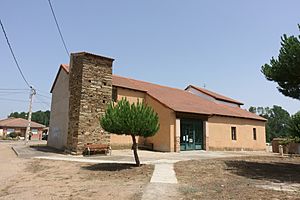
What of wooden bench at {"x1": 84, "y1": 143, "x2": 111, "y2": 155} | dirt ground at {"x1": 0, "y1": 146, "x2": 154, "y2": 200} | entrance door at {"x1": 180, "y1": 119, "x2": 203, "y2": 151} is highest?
entrance door at {"x1": 180, "y1": 119, "x2": 203, "y2": 151}

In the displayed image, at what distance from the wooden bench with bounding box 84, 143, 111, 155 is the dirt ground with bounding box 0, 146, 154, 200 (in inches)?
A: 131

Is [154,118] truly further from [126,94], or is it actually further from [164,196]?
[126,94]

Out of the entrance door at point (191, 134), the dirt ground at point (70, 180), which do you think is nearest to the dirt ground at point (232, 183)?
the dirt ground at point (70, 180)

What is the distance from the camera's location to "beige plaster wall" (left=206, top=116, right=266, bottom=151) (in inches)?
919

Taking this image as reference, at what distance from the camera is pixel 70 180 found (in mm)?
9648

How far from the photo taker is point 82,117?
17500 millimetres

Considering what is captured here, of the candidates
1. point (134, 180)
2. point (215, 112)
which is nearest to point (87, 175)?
point (134, 180)

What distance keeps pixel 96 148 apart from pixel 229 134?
1360 centimetres

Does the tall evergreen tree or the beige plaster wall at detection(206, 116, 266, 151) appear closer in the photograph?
the tall evergreen tree

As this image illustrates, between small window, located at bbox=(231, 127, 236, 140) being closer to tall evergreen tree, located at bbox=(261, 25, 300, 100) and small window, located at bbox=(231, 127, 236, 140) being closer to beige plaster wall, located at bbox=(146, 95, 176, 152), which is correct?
beige plaster wall, located at bbox=(146, 95, 176, 152)

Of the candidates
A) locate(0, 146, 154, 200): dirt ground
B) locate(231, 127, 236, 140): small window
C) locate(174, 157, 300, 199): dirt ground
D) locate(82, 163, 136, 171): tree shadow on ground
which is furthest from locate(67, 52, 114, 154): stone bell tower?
locate(231, 127, 236, 140): small window

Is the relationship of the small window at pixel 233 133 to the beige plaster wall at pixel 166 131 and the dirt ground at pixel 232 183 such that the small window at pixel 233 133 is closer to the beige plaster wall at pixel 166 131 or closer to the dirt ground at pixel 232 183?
the beige plaster wall at pixel 166 131

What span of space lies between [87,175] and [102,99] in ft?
28.8

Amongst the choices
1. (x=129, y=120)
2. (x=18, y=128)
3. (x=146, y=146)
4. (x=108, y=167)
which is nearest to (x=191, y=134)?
(x=146, y=146)
